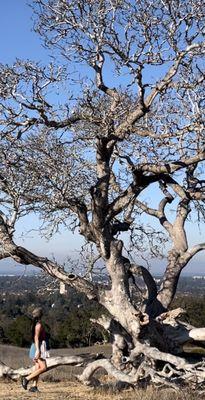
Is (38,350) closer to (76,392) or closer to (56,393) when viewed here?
(56,393)

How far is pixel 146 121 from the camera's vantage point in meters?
14.9

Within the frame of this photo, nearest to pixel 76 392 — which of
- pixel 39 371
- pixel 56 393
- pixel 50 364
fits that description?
pixel 56 393

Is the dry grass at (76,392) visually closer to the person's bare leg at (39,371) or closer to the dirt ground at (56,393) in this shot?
the dirt ground at (56,393)

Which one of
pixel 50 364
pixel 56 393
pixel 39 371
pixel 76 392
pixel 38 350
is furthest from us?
pixel 50 364

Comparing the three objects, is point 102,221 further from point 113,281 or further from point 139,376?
point 139,376

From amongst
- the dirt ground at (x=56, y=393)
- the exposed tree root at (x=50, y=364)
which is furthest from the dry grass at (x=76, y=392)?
the exposed tree root at (x=50, y=364)

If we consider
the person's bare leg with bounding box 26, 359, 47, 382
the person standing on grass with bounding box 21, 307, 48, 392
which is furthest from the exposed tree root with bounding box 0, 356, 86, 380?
the person's bare leg with bounding box 26, 359, 47, 382

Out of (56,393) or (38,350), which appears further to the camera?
(38,350)

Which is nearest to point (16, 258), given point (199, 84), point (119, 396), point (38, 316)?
point (38, 316)

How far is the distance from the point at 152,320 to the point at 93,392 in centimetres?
222

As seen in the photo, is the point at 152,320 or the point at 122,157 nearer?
the point at 152,320

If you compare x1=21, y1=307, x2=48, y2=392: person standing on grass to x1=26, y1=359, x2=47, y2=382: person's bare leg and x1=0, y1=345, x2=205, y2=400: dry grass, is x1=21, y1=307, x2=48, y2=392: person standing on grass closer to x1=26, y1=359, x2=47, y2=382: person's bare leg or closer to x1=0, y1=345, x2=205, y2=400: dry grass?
x1=26, y1=359, x2=47, y2=382: person's bare leg

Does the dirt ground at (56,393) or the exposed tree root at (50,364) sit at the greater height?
the exposed tree root at (50,364)

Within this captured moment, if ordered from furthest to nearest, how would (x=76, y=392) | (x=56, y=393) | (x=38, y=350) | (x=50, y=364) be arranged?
(x=50, y=364)
(x=38, y=350)
(x=76, y=392)
(x=56, y=393)
